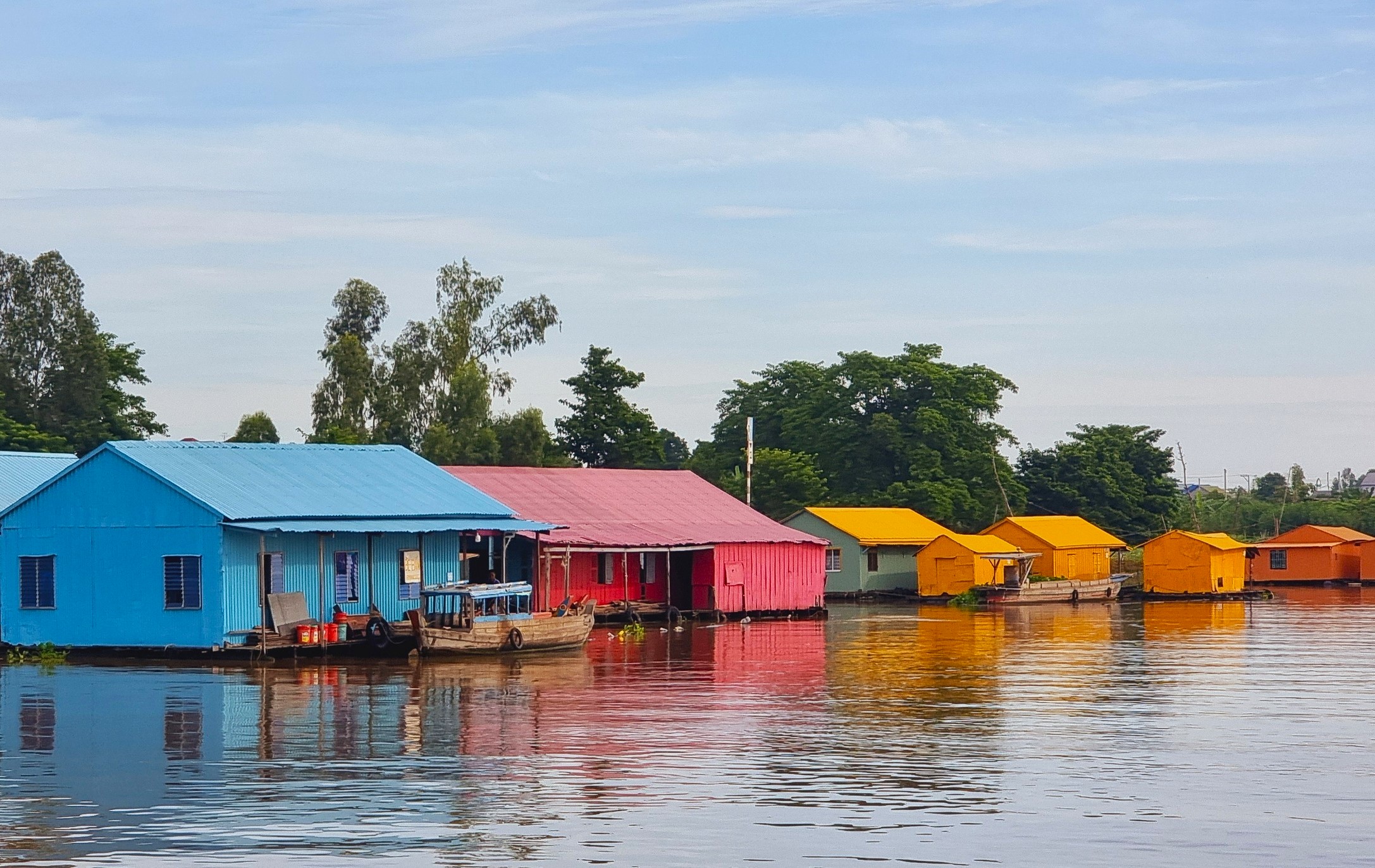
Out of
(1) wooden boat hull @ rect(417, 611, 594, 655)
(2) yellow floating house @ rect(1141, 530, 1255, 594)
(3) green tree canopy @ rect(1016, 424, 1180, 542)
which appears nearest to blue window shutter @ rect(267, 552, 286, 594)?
(1) wooden boat hull @ rect(417, 611, 594, 655)

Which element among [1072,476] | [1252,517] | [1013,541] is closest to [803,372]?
[1072,476]

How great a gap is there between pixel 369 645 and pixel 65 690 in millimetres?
8976

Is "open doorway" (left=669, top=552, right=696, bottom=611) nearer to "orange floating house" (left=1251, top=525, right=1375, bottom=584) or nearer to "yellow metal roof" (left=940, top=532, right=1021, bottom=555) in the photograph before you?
"yellow metal roof" (left=940, top=532, right=1021, bottom=555)

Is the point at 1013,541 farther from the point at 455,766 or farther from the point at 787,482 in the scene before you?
the point at 455,766

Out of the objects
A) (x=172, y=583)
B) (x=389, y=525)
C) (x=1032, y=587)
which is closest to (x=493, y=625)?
(x=389, y=525)

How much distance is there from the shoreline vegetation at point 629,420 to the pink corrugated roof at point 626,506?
65.4 ft

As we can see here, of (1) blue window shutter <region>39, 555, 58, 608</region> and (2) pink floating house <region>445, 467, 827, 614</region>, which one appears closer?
(1) blue window shutter <region>39, 555, 58, 608</region>

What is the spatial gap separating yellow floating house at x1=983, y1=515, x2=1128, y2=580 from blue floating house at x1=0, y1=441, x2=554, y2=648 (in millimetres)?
38671

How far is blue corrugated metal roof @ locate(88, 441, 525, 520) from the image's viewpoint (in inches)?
1636

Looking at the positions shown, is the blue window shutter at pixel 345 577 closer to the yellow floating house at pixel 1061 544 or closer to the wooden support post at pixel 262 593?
the wooden support post at pixel 262 593

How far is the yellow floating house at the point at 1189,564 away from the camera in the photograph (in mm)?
80500

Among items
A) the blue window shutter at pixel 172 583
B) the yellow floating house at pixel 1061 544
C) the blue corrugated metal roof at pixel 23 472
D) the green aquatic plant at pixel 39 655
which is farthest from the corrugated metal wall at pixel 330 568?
the yellow floating house at pixel 1061 544

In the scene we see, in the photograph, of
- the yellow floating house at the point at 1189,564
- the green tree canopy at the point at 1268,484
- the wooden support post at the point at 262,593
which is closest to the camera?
the wooden support post at the point at 262,593

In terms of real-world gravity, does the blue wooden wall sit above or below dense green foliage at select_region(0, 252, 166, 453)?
below
